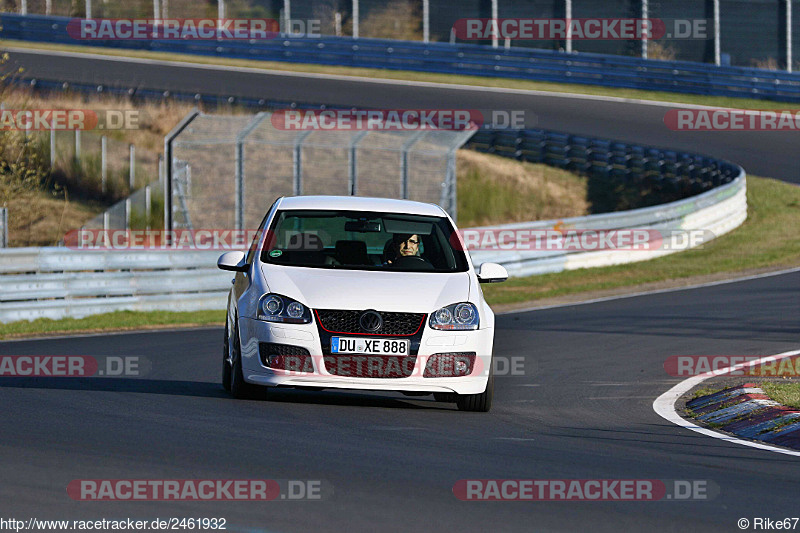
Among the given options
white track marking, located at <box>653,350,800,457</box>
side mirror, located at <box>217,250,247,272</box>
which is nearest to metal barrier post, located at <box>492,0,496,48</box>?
white track marking, located at <box>653,350,800,457</box>

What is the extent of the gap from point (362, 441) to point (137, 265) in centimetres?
1122

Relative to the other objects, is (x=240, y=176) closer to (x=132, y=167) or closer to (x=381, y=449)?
(x=132, y=167)

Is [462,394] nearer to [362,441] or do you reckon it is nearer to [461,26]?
[362,441]

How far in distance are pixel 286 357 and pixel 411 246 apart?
5.91 ft

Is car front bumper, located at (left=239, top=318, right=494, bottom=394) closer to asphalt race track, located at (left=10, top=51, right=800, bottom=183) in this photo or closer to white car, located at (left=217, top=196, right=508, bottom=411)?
white car, located at (left=217, top=196, right=508, bottom=411)

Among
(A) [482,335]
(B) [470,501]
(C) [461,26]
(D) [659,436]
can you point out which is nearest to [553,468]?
(B) [470,501]

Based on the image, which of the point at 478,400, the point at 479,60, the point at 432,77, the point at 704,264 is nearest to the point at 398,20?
the point at 432,77

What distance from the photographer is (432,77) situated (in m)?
40.8

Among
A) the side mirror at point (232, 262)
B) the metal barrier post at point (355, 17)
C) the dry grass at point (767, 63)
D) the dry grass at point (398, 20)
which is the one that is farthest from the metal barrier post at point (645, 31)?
the side mirror at point (232, 262)

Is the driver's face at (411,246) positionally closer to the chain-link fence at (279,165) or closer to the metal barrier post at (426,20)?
the chain-link fence at (279,165)

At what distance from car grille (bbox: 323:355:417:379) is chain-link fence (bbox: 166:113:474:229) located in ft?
49.4

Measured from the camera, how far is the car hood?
9242 mm

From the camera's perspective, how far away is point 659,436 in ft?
28.9

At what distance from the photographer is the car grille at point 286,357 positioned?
9.20m
